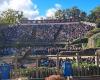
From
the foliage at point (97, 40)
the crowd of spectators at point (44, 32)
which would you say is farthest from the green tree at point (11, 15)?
the foliage at point (97, 40)

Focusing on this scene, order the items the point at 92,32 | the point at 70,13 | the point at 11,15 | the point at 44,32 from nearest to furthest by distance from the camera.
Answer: the point at 92,32
the point at 44,32
the point at 11,15
the point at 70,13

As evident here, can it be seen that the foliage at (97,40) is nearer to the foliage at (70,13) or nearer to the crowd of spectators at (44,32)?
the crowd of spectators at (44,32)

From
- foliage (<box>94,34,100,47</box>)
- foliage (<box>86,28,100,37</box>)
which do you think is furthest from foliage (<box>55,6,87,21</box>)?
foliage (<box>94,34,100,47</box>)

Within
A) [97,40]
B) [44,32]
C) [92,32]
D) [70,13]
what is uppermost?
[70,13]

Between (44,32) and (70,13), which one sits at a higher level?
(70,13)

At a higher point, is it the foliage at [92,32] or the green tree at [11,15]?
the green tree at [11,15]

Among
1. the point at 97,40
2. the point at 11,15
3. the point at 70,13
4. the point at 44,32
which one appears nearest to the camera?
the point at 97,40

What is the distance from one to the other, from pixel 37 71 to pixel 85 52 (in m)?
30.7

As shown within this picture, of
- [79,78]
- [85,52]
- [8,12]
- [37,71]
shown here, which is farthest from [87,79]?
[8,12]

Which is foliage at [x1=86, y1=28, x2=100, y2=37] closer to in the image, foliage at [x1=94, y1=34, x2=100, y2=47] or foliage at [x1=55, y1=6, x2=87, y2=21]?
foliage at [x1=94, y1=34, x2=100, y2=47]

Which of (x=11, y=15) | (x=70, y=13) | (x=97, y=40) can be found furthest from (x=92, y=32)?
(x=70, y=13)

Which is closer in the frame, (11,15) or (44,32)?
(44,32)

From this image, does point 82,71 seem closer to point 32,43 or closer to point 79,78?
point 79,78

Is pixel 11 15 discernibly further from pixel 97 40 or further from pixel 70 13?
pixel 97 40
